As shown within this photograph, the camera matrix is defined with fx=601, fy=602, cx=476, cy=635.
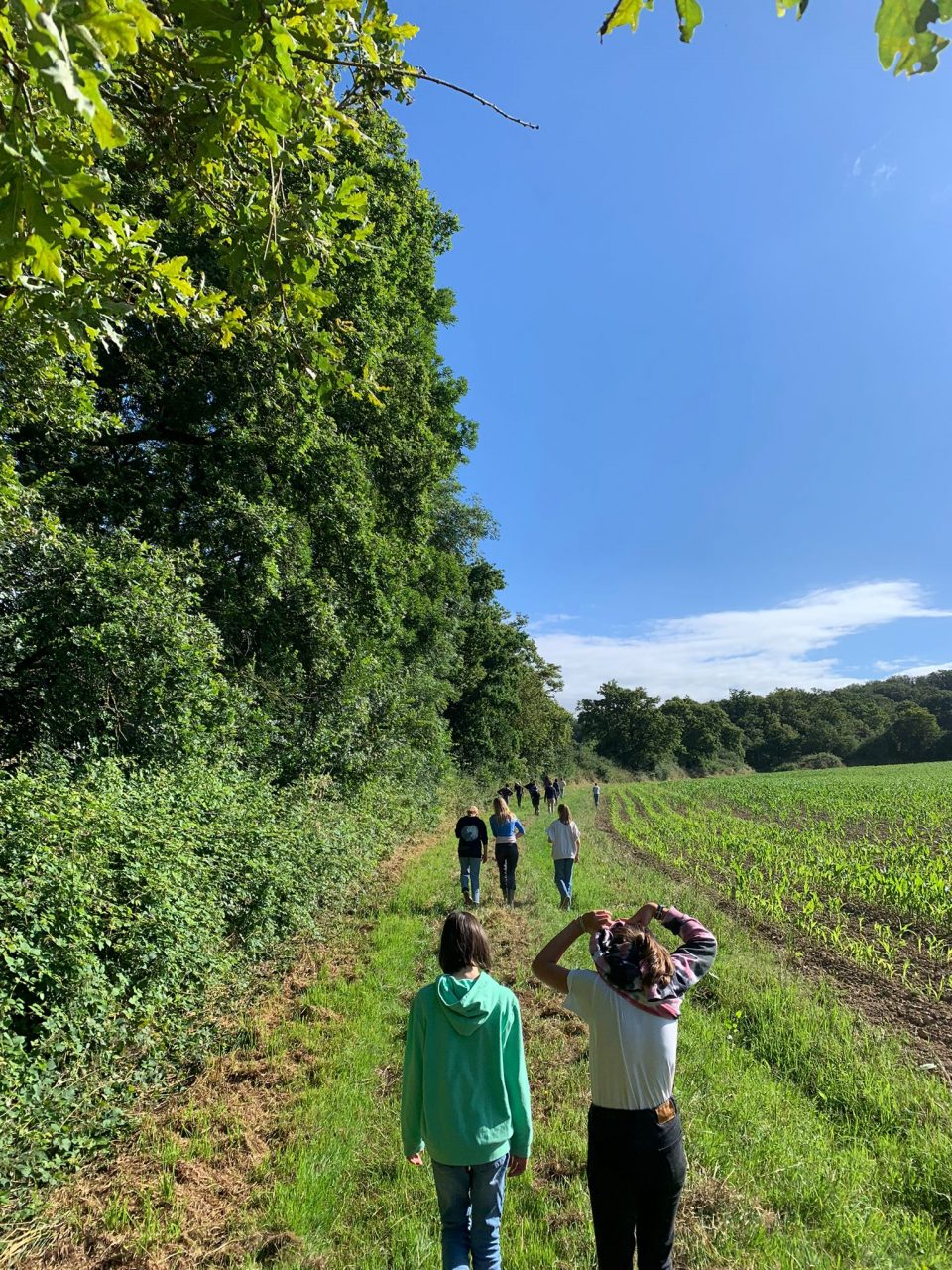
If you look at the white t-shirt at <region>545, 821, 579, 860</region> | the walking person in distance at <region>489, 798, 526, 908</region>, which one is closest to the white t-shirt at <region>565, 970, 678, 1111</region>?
the white t-shirt at <region>545, 821, 579, 860</region>

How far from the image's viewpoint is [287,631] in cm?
1049

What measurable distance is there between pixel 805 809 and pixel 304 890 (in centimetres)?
2656

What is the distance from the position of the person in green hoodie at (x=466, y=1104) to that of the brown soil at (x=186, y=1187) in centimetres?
117

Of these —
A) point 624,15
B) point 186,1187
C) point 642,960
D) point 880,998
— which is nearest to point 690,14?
point 624,15

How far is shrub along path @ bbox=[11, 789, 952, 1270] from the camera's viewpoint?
10.5 ft

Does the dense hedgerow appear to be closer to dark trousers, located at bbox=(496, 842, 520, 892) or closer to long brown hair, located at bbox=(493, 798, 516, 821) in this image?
long brown hair, located at bbox=(493, 798, 516, 821)

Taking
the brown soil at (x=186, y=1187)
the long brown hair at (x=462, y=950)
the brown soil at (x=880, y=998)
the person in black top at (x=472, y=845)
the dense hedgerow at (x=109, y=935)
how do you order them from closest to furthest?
the long brown hair at (x=462, y=950) < the brown soil at (x=186, y=1187) < the dense hedgerow at (x=109, y=935) < the brown soil at (x=880, y=998) < the person in black top at (x=472, y=845)

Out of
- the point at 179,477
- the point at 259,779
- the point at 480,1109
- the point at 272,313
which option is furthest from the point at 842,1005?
the point at 179,477

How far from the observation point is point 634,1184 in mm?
2467

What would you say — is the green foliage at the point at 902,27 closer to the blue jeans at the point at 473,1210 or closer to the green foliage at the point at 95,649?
the blue jeans at the point at 473,1210

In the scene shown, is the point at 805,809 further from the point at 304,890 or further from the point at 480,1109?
the point at 480,1109

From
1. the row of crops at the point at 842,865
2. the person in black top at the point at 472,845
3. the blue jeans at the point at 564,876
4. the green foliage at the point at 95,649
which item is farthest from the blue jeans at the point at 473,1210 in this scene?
the blue jeans at the point at 564,876

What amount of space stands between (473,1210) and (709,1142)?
2.08m

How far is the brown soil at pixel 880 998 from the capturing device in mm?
5754
